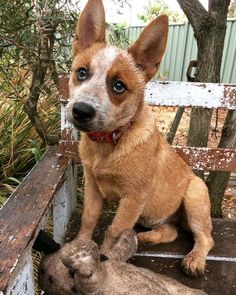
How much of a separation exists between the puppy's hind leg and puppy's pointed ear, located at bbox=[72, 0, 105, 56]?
2.94ft

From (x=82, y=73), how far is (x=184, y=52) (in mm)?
6227

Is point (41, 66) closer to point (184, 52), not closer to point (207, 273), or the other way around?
point (207, 273)

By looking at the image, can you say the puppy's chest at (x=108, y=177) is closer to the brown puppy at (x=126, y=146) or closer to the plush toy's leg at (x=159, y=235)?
the brown puppy at (x=126, y=146)

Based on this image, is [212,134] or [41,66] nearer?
[41,66]

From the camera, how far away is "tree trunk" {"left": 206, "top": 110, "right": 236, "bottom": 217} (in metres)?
2.83

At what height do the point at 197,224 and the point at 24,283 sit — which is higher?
the point at 24,283

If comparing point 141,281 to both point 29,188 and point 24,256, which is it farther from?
point 29,188

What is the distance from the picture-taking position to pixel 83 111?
1.35m

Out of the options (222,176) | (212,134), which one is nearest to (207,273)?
(222,176)

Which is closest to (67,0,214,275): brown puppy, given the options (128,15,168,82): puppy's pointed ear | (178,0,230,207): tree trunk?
(128,15,168,82): puppy's pointed ear

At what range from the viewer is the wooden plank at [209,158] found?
200 cm

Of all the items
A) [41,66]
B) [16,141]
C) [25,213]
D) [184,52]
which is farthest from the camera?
[184,52]

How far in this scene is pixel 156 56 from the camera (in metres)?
1.56

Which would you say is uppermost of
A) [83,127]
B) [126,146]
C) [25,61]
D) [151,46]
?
[151,46]
